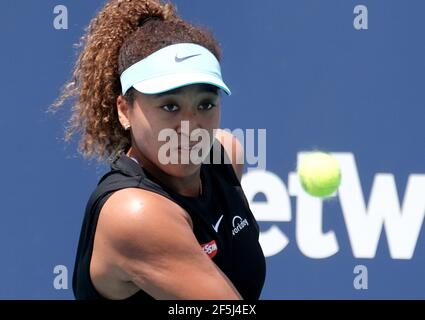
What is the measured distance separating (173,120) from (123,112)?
0.16 meters

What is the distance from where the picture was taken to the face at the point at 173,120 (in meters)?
1.51

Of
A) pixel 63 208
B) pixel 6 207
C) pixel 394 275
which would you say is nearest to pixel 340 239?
pixel 394 275

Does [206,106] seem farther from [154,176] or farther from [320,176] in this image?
[320,176]

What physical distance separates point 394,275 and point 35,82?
1.62 m

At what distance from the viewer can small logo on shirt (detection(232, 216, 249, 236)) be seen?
1673 mm

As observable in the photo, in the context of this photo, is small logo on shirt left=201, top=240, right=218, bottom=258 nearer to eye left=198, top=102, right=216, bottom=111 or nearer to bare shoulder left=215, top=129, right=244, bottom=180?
eye left=198, top=102, right=216, bottom=111

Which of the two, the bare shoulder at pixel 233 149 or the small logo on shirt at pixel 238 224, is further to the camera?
the bare shoulder at pixel 233 149

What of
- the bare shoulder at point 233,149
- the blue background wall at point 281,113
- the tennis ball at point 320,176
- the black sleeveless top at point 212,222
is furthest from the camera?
the blue background wall at point 281,113

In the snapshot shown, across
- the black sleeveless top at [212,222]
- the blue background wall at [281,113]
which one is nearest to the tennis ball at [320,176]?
the blue background wall at [281,113]

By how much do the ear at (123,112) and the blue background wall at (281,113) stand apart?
1.46 m

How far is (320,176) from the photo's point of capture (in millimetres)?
2641

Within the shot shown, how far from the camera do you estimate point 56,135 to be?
307cm

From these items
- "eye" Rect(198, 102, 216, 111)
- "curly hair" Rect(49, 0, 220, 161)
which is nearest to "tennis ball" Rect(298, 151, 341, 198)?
"curly hair" Rect(49, 0, 220, 161)

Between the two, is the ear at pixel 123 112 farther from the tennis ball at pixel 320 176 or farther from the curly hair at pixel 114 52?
the tennis ball at pixel 320 176
